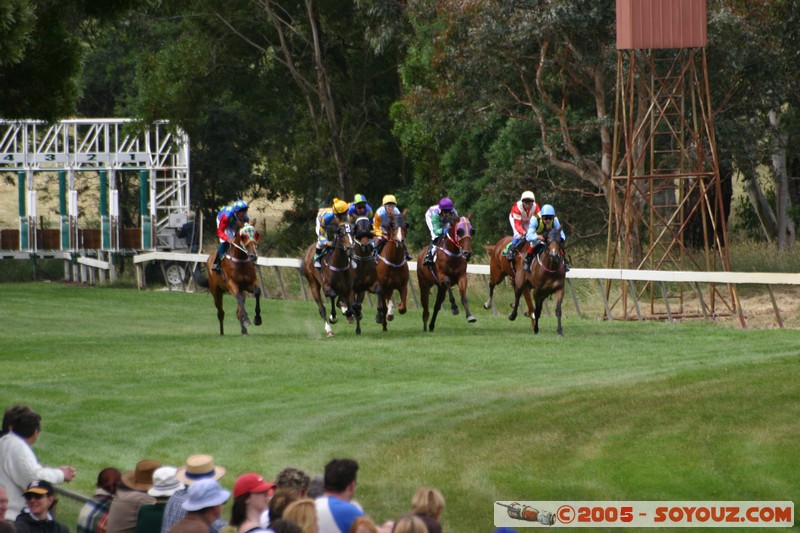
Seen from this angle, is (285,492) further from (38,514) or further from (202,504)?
(38,514)

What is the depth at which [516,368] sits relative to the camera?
19078 mm

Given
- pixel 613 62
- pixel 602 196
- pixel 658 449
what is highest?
pixel 613 62

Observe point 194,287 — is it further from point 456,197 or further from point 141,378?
point 141,378

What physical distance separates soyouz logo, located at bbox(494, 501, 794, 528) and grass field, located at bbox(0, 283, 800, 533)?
9.0 inches

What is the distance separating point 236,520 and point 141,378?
433 inches

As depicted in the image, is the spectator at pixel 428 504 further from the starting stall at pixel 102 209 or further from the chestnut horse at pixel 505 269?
the starting stall at pixel 102 209

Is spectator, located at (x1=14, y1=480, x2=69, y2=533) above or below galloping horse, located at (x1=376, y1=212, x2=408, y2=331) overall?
below

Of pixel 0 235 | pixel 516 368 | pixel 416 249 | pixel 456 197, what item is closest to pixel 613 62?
pixel 456 197

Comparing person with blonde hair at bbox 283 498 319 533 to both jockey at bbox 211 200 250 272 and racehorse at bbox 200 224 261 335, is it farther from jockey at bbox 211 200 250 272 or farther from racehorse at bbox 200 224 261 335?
jockey at bbox 211 200 250 272

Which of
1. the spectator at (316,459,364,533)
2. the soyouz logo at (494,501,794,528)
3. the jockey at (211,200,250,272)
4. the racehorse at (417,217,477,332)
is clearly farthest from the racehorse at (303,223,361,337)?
the spectator at (316,459,364,533)

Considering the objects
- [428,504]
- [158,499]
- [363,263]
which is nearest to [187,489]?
[158,499]

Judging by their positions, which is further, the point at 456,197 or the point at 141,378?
the point at 456,197

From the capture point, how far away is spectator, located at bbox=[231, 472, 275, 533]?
802 centimetres

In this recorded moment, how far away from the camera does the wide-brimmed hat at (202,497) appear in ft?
24.7
